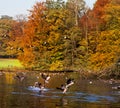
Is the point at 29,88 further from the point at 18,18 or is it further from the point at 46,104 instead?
the point at 18,18

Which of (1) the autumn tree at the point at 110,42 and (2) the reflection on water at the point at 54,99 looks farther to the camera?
(1) the autumn tree at the point at 110,42

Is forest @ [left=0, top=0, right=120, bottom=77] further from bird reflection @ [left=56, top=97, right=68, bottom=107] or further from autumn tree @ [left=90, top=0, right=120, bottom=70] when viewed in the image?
bird reflection @ [left=56, top=97, right=68, bottom=107]

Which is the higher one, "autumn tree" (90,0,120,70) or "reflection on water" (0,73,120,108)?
"autumn tree" (90,0,120,70)

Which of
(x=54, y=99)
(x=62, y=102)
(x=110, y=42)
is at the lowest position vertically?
(x=62, y=102)

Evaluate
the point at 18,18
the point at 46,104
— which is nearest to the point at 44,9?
Answer: the point at 46,104

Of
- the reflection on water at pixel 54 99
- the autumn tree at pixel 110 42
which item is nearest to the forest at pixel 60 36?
the autumn tree at pixel 110 42

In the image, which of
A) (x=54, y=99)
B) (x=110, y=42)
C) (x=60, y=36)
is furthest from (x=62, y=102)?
(x=60, y=36)

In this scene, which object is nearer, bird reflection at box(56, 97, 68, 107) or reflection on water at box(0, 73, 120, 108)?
reflection on water at box(0, 73, 120, 108)

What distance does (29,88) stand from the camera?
48.4 metres

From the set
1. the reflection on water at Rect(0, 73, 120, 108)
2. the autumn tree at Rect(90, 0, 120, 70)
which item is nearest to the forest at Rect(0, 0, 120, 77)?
the autumn tree at Rect(90, 0, 120, 70)

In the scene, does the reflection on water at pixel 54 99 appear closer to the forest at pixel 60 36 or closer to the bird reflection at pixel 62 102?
the bird reflection at pixel 62 102

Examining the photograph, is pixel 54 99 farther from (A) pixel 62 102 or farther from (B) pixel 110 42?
(B) pixel 110 42

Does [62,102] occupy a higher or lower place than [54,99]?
lower

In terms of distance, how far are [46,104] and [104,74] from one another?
100 ft
